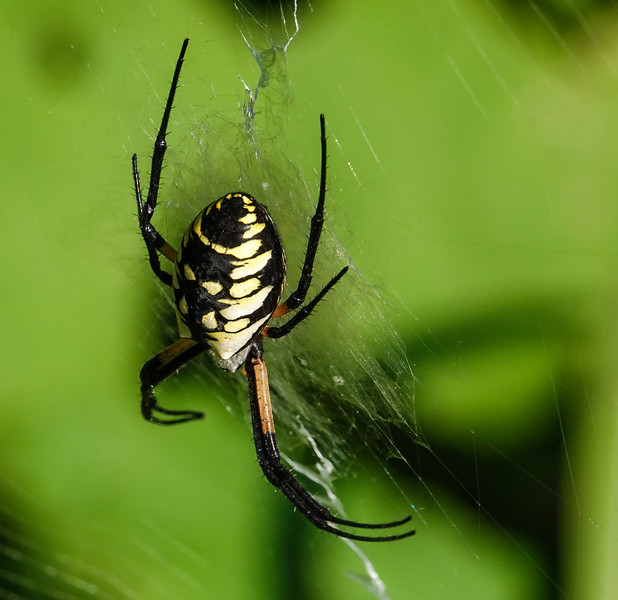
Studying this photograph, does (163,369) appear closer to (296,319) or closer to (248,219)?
(296,319)

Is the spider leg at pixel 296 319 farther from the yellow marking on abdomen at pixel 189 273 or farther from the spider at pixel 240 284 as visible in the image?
the yellow marking on abdomen at pixel 189 273

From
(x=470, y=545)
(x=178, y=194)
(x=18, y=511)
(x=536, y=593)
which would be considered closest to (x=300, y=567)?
(x=470, y=545)

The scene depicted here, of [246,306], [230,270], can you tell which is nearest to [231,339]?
[246,306]

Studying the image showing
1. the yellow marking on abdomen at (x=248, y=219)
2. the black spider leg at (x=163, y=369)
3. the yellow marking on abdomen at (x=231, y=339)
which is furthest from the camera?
the black spider leg at (x=163, y=369)

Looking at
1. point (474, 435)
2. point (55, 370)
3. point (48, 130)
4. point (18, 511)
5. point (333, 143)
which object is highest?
point (48, 130)

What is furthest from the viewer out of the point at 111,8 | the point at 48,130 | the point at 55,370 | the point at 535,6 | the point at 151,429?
the point at 151,429

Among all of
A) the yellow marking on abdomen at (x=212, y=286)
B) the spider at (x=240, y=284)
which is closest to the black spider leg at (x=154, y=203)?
the spider at (x=240, y=284)

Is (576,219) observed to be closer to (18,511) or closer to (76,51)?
(76,51)
